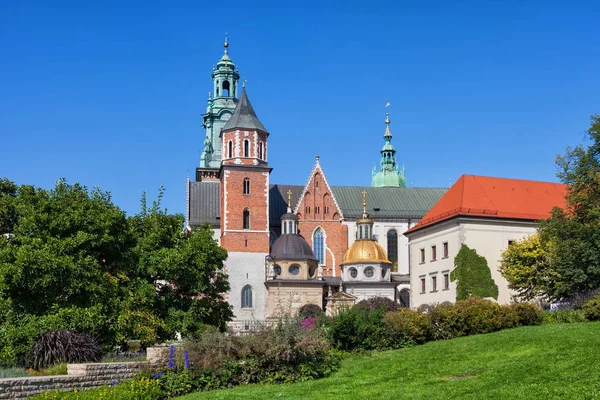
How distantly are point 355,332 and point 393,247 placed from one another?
182 feet

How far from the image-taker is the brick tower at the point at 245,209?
228 feet

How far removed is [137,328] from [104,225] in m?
4.14

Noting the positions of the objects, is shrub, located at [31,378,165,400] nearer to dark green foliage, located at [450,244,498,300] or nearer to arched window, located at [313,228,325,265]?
dark green foliage, located at [450,244,498,300]

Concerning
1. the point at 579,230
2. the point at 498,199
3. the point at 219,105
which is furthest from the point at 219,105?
the point at 579,230

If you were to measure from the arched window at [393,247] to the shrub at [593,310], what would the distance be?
52.2 metres

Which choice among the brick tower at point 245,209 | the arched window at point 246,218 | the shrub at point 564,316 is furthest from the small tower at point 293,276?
the shrub at point 564,316

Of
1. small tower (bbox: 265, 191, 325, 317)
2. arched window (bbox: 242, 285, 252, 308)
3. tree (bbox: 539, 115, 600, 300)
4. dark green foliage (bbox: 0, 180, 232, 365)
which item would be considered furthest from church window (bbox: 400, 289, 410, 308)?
dark green foliage (bbox: 0, 180, 232, 365)

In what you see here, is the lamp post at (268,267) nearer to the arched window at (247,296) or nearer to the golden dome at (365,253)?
the arched window at (247,296)

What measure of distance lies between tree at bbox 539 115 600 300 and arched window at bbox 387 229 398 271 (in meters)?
38.4

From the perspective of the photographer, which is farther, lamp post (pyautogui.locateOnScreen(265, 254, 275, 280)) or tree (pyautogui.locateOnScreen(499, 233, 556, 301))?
lamp post (pyautogui.locateOnScreen(265, 254, 275, 280))

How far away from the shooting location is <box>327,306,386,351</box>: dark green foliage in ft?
82.8

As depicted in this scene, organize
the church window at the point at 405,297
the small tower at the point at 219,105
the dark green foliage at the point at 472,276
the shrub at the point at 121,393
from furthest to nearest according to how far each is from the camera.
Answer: the small tower at the point at 219,105 → the church window at the point at 405,297 → the dark green foliage at the point at 472,276 → the shrub at the point at 121,393

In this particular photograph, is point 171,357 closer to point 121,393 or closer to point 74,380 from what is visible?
point 74,380

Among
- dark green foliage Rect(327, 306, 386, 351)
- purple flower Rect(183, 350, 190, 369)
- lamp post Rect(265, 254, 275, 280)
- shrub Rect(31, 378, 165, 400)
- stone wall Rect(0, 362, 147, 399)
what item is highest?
lamp post Rect(265, 254, 275, 280)
